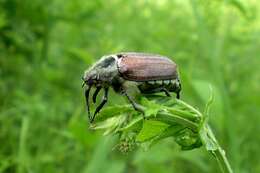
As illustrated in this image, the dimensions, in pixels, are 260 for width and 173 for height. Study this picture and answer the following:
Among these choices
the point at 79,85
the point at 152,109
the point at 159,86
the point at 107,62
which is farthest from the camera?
the point at 79,85

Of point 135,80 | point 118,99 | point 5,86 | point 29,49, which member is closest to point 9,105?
point 5,86

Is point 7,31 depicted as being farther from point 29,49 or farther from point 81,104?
point 81,104

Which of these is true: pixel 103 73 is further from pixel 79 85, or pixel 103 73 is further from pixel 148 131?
pixel 79 85

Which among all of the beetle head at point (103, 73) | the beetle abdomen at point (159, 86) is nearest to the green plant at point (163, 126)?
the beetle abdomen at point (159, 86)

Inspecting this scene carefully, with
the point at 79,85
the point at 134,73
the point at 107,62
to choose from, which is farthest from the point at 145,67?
the point at 79,85

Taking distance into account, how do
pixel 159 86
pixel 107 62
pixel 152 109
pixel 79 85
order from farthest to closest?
pixel 79 85 → pixel 107 62 → pixel 159 86 → pixel 152 109

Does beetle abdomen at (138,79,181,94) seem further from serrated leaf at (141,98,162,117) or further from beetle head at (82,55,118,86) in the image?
serrated leaf at (141,98,162,117)

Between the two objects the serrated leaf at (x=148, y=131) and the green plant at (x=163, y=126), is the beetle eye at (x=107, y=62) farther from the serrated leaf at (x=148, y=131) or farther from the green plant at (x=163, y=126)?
the serrated leaf at (x=148, y=131)
